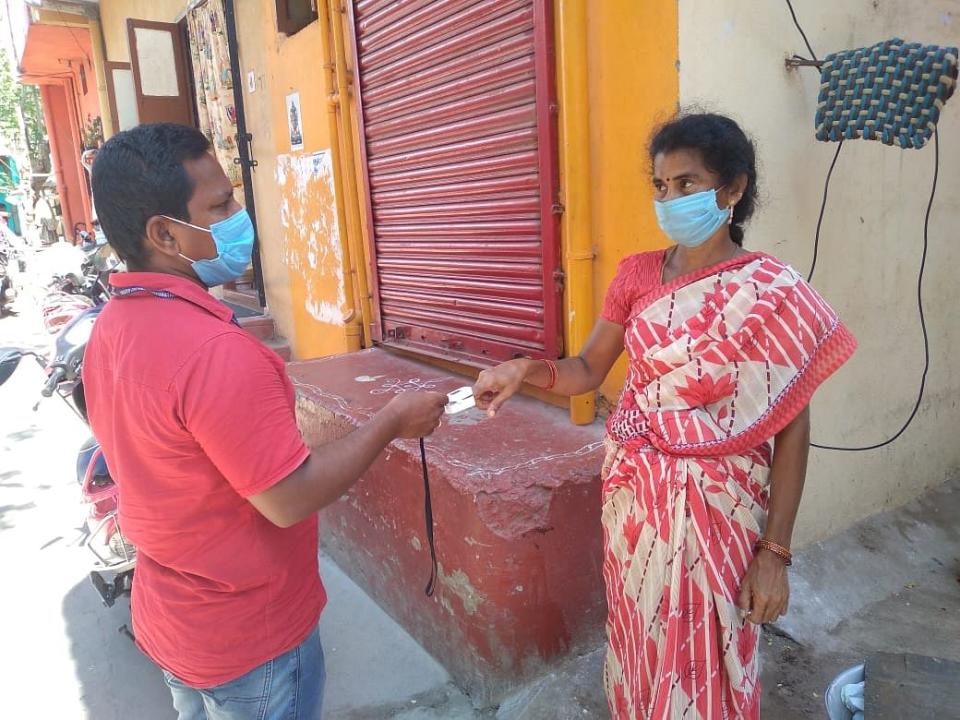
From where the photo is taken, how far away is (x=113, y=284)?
4.26ft

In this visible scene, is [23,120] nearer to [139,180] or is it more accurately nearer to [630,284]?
[139,180]

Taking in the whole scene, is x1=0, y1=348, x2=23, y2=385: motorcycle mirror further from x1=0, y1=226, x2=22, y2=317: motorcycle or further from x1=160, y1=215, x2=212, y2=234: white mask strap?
x1=0, y1=226, x2=22, y2=317: motorcycle

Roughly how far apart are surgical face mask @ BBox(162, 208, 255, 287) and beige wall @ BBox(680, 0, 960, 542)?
139 cm

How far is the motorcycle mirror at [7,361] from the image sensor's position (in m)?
2.62

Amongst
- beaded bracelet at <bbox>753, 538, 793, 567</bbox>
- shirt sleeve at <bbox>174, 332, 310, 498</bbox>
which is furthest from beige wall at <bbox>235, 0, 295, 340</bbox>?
beaded bracelet at <bbox>753, 538, 793, 567</bbox>

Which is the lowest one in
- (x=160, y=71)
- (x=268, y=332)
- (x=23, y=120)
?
(x=268, y=332)

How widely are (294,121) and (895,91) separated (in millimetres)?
3608

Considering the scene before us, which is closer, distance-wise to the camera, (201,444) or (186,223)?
(201,444)

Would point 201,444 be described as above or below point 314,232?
below

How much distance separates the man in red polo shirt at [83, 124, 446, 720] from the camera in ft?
3.96

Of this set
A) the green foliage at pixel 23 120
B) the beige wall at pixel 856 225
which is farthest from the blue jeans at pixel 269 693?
the green foliage at pixel 23 120

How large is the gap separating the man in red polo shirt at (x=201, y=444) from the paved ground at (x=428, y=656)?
1139 millimetres

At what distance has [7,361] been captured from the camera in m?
2.64

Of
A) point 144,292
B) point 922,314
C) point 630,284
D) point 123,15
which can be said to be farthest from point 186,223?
point 123,15
